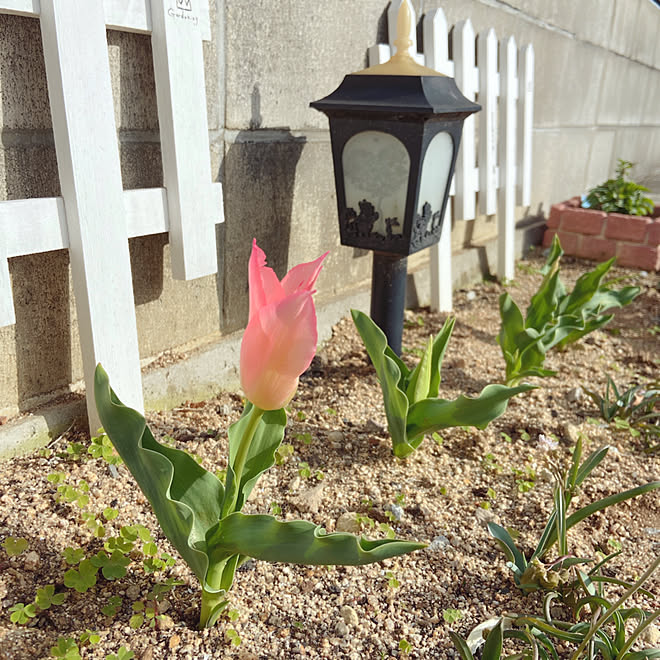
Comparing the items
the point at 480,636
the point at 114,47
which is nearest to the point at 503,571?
the point at 480,636

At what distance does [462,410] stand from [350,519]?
1.22 ft

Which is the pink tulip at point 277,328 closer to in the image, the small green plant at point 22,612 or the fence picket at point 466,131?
the small green plant at point 22,612

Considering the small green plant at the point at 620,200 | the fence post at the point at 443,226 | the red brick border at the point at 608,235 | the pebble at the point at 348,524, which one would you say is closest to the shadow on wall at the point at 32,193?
the pebble at the point at 348,524

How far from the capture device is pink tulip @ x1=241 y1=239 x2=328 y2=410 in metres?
0.85

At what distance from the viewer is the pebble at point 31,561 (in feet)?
4.05

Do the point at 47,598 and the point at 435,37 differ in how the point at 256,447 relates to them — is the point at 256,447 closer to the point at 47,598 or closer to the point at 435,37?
the point at 47,598

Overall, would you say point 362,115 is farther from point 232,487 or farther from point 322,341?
point 232,487

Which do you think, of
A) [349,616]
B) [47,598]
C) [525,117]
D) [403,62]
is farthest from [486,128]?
[47,598]

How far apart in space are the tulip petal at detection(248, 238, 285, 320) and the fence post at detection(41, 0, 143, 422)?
32.8 inches

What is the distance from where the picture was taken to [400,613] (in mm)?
1271

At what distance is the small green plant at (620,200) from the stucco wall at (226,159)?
1532mm

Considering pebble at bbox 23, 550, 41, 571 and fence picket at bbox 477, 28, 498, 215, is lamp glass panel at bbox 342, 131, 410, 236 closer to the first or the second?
pebble at bbox 23, 550, 41, 571

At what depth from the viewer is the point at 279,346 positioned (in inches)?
33.9

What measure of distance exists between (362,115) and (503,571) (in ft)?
4.20
